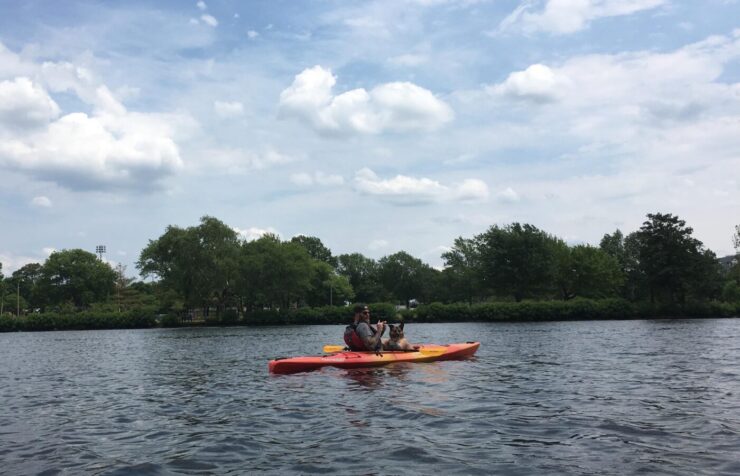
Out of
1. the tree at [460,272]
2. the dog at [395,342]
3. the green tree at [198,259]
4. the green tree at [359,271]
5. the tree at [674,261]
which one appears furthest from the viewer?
the green tree at [359,271]

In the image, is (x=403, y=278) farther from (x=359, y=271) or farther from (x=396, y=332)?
(x=396, y=332)

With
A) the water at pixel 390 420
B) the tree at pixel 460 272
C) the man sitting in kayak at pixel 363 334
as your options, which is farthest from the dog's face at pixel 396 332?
the tree at pixel 460 272

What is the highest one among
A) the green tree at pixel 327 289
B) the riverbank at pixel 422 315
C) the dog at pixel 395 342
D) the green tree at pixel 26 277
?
the green tree at pixel 26 277

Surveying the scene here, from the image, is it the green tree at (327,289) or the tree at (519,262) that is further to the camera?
the green tree at (327,289)

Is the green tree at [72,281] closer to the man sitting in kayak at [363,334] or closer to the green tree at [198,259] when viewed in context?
the green tree at [198,259]

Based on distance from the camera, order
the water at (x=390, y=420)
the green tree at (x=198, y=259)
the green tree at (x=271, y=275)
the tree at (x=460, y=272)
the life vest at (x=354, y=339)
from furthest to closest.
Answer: the tree at (x=460, y=272)
the green tree at (x=271, y=275)
the green tree at (x=198, y=259)
the life vest at (x=354, y=339)
the water at (x=390, y=420)

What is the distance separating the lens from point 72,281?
113625mm

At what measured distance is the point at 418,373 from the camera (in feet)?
61.5

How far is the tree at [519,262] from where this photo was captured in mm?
77438

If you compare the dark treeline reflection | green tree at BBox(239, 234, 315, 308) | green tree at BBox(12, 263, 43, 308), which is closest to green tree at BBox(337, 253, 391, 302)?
the dark treeline reflection

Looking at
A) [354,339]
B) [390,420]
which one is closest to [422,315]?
[354,339]

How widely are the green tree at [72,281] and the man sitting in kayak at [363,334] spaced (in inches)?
4088

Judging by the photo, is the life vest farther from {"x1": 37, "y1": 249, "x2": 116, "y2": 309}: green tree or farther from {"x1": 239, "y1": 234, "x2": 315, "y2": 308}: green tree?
{"x1": 37, "y1": 249, "x2": 116, "y2": 309}: green tree

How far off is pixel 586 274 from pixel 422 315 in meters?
24.9
